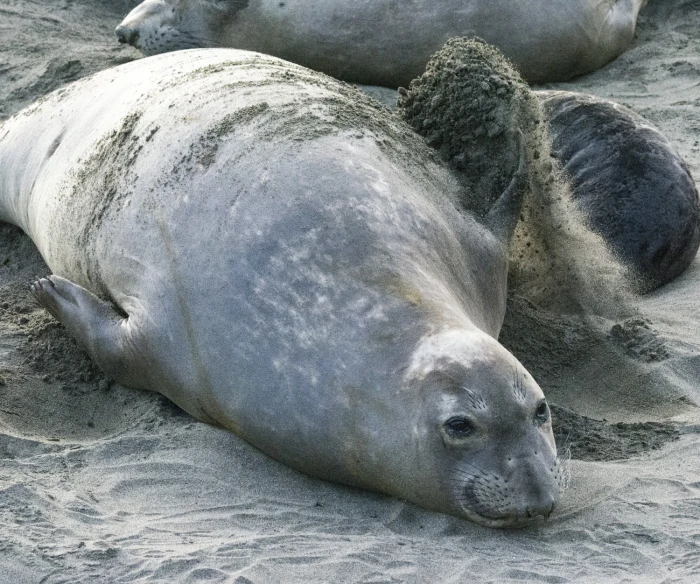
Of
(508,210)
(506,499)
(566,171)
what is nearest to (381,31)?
(566,171)

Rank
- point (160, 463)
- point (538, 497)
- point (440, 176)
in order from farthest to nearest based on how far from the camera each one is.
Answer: point (440, 176), point (160, 463), point (538, 497)

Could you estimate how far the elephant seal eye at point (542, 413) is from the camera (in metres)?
3.61

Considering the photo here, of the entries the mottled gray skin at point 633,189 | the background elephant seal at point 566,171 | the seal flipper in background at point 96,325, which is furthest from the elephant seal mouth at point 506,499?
the mottled gray skin at point 633,189

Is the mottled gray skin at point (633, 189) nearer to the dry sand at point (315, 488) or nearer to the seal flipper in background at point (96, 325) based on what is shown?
the dry sand at point (315, 488)

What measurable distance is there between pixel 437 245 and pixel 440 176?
58cm

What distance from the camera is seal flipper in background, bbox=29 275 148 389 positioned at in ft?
14.3

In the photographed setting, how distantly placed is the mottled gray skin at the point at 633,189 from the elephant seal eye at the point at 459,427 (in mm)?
2190

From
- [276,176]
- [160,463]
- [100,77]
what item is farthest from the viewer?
[100,77]

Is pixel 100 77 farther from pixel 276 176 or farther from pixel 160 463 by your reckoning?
pixel 160 463

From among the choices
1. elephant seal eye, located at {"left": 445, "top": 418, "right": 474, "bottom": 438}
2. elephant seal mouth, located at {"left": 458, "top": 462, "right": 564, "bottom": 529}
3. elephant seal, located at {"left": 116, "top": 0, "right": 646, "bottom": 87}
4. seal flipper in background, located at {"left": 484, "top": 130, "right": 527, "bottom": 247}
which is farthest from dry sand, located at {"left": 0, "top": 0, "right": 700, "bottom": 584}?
elephant seal, located at {"left": 116, "top": 0, "right": 646, "bottom": 87}

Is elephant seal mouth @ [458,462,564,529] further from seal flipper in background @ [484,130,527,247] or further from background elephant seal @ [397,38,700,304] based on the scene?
background elephant seal @ [397,38,700,304]

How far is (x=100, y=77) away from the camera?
18.3 ft

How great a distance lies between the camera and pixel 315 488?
3.84 m

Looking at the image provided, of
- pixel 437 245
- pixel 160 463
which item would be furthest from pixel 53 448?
pixel 437 245
